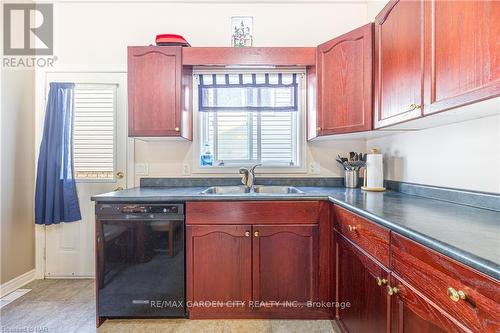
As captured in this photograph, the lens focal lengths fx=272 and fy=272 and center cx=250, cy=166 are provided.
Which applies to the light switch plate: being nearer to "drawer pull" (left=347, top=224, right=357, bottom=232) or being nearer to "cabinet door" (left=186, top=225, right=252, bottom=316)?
"cabinet door" (left=186, top=225, right=252, bottom=316)

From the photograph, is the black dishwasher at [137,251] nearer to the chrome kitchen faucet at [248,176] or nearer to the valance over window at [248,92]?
the chrome kitchen faucet at [248,176]

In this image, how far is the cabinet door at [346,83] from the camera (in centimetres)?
187

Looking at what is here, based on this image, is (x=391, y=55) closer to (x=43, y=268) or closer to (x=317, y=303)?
(x=317, y=303)

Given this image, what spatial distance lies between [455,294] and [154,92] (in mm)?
2178

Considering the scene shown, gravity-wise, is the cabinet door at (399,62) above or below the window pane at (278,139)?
above

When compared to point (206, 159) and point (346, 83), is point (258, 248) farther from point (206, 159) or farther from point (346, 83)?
point (346, 83)

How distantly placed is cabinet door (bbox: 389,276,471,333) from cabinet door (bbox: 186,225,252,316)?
975mm

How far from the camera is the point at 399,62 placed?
154cm

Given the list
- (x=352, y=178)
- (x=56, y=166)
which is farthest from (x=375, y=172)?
(x=56, y=166)

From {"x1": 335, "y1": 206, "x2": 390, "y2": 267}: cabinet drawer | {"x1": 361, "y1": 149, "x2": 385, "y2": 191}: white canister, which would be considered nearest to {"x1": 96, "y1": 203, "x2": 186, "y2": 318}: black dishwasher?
{"x1": 335, "y1": 206, "x2": 390, "y2": 267}: cabinet drawer

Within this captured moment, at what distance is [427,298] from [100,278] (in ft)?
6.21

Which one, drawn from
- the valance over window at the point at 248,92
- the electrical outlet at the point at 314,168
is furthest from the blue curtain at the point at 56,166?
the electrical outlet at the point at 314,168

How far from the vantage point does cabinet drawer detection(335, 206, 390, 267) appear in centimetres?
117

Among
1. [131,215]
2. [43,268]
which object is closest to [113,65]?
[131,215]
